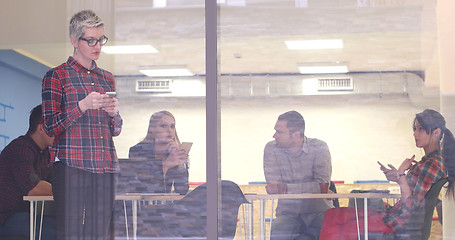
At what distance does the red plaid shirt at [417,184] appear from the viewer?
11.9 feet

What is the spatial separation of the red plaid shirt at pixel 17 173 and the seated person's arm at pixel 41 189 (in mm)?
60

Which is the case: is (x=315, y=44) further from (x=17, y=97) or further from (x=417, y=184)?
(x=17, y=97)

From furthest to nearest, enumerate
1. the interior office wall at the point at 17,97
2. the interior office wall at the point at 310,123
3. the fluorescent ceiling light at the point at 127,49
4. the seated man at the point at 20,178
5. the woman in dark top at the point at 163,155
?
the interior office wall at the point at 17,97, the seated man at the point at 20,178, the fluorescent ceiling light at the point at 127,49, the woman in dark top at the point at 163,155, the interior office wall at the point at 310,123

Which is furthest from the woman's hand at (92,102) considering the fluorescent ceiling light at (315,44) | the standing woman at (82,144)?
the fluorescent ceiling light at (315,44)

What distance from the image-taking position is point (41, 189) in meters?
4.11

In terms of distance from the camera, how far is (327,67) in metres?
3.86

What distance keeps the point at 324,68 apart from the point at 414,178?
0.76 metres

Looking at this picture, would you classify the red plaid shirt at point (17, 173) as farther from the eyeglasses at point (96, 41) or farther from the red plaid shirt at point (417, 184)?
the red plaid shirt at point (417, 184)

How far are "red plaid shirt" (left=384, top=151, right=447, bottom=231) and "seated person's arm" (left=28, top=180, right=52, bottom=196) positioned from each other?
1.89m

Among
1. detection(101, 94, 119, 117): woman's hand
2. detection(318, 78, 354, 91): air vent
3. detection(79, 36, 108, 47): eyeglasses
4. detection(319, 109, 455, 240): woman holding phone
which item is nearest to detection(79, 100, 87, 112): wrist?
detection(101, 94, 119, 117): woman's hand

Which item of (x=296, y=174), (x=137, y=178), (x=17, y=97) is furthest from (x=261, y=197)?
(x=17, y=97)

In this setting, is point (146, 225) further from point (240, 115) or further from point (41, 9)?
point (41, 9)

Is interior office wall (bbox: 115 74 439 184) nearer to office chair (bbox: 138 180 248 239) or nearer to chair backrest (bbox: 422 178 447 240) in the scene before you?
office chair (bbox: 138 180 248 239)

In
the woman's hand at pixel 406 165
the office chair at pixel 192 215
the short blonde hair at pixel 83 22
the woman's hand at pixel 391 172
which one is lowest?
the office chair at pixel 192 215
